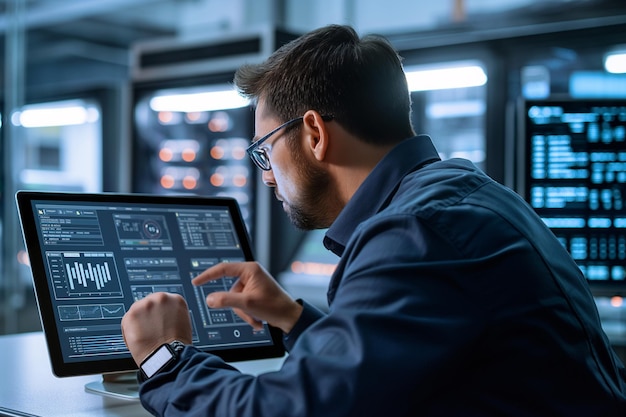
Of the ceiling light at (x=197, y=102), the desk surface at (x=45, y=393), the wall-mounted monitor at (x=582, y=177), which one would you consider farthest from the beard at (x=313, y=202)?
the ceiling light at (x=197, y=102)

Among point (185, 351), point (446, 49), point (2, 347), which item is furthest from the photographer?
point (446, 49)

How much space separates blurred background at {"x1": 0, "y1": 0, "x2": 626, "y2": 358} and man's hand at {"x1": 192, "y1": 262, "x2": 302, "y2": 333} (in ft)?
6.30

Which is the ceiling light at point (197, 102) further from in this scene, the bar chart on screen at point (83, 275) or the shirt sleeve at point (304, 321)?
the shirt sleeve at point (304, 321)

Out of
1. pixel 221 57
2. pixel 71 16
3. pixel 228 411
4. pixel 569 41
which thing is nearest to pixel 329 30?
pixel 228 411

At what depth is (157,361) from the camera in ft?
3.64

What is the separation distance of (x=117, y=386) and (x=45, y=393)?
4.9 inches

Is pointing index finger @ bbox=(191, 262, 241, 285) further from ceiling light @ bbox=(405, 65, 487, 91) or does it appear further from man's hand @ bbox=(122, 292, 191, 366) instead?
ceiling light @ bbox=(405, 65, 487, 91)

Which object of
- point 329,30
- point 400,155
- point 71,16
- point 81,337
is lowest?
point 81,337

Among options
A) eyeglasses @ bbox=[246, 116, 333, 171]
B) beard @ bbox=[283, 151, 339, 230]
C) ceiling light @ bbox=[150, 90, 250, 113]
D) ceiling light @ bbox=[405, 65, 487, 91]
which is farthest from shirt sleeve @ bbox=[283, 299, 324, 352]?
ceiling light @ bbox=[150, 90, 250, 113]

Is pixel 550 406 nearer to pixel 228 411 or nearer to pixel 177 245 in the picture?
pixel 228 411

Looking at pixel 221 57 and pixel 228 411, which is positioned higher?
pixel 221 57

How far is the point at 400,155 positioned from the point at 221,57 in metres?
2.58

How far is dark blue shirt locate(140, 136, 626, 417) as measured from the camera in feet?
3.05

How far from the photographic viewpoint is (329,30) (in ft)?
4.29
